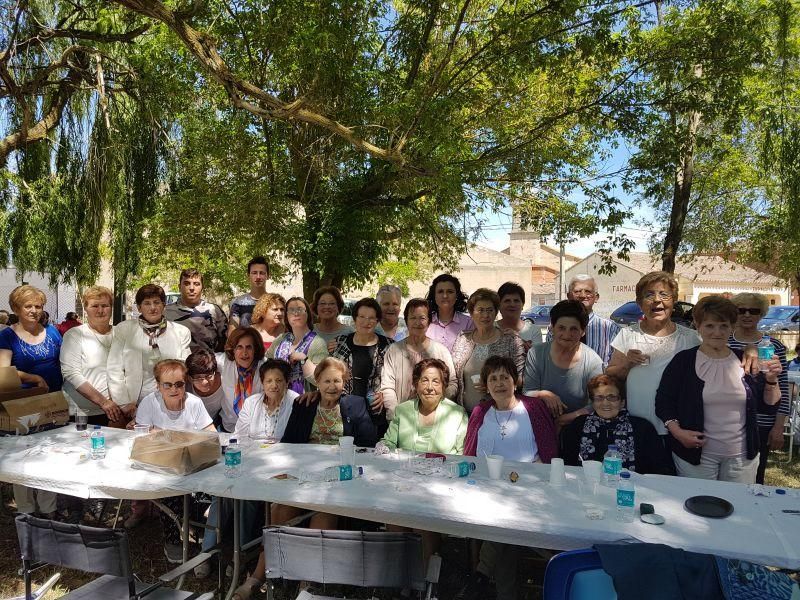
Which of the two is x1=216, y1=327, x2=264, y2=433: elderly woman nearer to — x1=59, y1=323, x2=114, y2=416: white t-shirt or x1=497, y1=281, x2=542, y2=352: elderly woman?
x1=59, y1=323, x2=114, y2=416: white t-shirt

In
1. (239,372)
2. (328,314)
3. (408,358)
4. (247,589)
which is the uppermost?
(328,314)

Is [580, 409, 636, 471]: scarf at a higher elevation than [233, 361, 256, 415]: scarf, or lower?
lower

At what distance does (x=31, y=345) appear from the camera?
4680 mm

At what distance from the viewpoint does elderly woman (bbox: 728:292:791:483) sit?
152 inches

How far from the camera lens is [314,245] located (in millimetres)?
8297

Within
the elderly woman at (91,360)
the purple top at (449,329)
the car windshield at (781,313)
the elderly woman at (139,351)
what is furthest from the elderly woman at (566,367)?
the car windshield at (781,313)

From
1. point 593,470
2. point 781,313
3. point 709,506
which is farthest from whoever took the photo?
point 781,313

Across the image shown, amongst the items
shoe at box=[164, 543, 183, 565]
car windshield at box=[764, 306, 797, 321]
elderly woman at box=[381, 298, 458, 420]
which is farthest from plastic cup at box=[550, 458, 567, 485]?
car windshield at box=[764, 306, 797, 321]

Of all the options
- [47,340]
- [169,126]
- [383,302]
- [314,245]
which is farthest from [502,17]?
[47,340]

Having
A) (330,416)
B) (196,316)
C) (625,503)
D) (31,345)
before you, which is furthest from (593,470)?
(31,345)

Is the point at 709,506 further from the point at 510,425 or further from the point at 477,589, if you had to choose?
the point at 477,589

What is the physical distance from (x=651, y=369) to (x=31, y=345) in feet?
15.1

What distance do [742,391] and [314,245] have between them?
602 cm

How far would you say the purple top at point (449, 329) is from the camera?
184 inches
